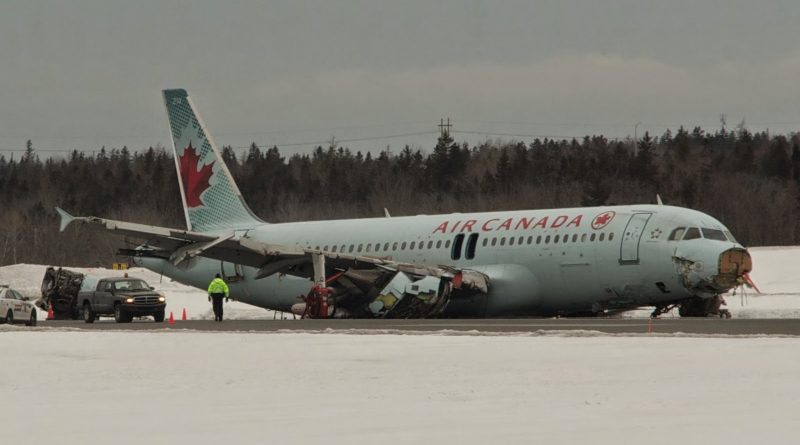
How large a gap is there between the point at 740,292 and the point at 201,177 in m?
25.7

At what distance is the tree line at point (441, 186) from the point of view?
13638cm

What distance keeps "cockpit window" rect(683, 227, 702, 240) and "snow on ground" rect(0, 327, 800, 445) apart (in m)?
12.7

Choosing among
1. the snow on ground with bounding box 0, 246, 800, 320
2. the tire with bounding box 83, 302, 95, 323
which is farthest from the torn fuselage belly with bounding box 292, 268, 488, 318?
the snow on ground with bounding box 0, 246, 800, 320

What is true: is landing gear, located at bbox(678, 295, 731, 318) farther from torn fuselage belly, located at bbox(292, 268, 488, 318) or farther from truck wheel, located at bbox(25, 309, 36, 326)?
truck wheel, located at bbox(25, 309, 36, 326)

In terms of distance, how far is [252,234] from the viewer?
56219 millimetres

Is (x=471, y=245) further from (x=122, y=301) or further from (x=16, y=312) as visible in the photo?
(x=16, y=312)

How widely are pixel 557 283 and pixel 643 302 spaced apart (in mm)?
2628

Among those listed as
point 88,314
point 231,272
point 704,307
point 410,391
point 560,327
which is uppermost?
point 231,272

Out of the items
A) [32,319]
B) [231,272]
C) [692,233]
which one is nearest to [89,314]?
[32,319]

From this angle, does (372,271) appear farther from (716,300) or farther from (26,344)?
(26,344)

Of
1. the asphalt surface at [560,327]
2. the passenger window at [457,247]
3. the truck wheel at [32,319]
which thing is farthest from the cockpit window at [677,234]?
the truck wheel at [32,319]

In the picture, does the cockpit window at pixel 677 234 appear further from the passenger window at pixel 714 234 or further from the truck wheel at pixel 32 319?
the truck wheel at pixel 32 319

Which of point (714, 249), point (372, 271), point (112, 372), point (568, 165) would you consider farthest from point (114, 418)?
point (568, 165)

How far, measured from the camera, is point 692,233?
4247cm
